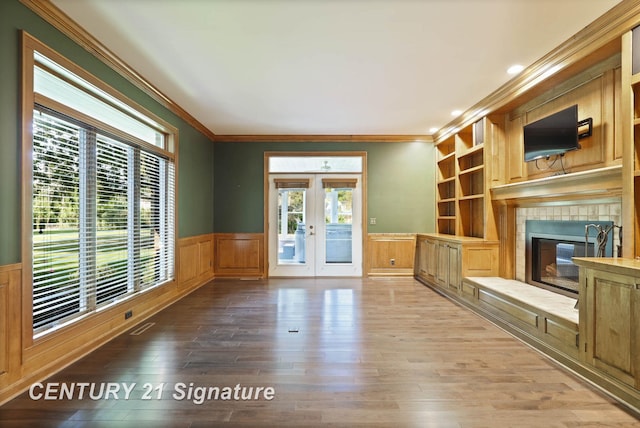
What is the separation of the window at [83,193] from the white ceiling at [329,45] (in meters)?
0.53

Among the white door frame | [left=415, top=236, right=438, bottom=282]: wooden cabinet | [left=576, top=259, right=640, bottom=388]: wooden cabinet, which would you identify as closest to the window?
the white door frame

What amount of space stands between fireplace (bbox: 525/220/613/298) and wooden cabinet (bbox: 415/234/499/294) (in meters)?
0.46

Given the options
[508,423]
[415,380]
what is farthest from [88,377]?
[508,423]

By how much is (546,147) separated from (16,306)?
16.5 feet

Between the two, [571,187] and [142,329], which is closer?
[571,187]

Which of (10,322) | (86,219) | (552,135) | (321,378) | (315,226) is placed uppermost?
(552,135)

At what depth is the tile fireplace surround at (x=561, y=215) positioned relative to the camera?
2891mm

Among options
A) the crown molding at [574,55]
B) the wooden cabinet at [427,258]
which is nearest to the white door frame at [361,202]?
the wooden cabinet at [427,258]

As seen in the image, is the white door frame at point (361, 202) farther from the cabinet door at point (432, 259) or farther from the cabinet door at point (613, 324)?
the cabinet door at point (613, 324)

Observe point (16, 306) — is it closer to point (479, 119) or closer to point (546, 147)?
point (546, 147)

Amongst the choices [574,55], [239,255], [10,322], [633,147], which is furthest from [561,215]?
[239,255]

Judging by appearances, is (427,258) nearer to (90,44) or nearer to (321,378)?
(321,378)

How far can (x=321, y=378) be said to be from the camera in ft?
7.82

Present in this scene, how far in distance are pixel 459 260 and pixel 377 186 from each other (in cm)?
240
